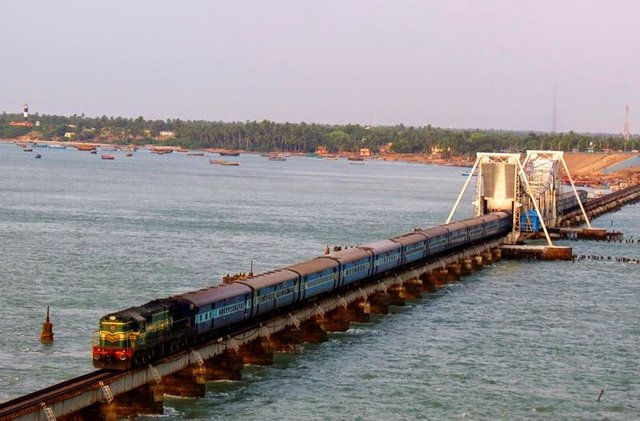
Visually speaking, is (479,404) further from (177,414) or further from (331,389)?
(177,414)

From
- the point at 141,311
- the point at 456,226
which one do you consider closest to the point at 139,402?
the point at 141,311

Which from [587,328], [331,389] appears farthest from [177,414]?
[587,328]

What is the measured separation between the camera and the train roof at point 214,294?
52.5 m

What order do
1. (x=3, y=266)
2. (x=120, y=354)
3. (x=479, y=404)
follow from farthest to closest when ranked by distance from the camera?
(x=3, y=266) → (x=479, y=404) → (x=120, y=354)

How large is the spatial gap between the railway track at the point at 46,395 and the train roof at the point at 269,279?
14.0 m

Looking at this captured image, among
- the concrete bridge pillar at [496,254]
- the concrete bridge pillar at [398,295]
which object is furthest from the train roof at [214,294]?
the concrete bridge pillar at [496,254]

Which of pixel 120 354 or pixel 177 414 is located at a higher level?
pixel 120 354

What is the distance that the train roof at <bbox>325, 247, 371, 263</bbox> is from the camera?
7437 centimetres

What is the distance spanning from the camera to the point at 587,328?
254 ft

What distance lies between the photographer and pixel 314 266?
6869 centimetres

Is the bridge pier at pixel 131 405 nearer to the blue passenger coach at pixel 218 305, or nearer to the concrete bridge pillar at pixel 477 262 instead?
the blue passenger coach at pixel 218 305

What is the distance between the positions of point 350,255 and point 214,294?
74.9 feet

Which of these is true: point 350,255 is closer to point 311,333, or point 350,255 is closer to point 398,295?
point 398,295

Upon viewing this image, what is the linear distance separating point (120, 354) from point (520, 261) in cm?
7725
